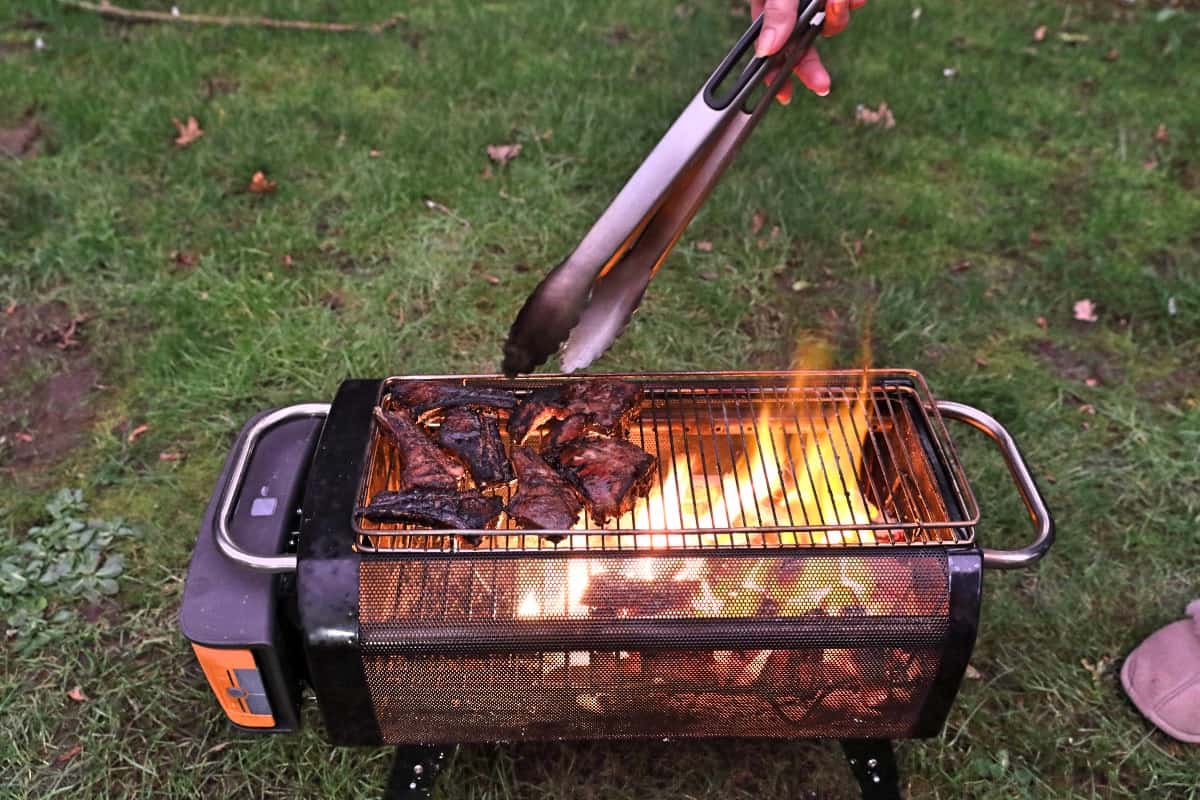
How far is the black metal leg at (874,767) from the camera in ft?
7.70

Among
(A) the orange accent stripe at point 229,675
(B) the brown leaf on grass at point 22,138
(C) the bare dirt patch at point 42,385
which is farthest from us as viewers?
(B) the brown leaf on grass at point 22,138

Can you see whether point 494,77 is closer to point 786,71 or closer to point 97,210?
point 97,210

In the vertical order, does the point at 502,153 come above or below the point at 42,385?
above

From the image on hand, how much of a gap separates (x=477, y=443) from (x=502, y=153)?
3.02 m

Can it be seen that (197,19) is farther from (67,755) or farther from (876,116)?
(67,755)

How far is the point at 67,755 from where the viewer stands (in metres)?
2.54

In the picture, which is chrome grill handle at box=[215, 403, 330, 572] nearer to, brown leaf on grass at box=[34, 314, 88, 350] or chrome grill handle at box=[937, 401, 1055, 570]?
chrome grill handle at box=[937, 401, 1055, 570]

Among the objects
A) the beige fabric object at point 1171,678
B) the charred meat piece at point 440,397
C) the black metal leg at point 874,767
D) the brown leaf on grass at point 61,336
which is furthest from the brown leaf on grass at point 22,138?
the beige fabric object at point 1171,678

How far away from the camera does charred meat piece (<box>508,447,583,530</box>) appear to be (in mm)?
2012

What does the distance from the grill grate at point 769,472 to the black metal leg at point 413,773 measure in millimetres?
659

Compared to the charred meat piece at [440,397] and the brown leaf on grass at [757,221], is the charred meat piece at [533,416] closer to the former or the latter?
the charred meat piece at [440,397]

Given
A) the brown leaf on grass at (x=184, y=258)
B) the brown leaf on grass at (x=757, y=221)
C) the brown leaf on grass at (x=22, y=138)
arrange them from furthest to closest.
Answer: the brown leaf on grass at (x=22, y=138) < the brown leaf on grass at (x=757, y=221) < the brown leaf on grass at (x=184, y=258)

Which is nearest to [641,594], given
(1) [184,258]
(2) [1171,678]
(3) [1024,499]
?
(3) [1024,499]

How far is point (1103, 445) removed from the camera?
3.56 metres
